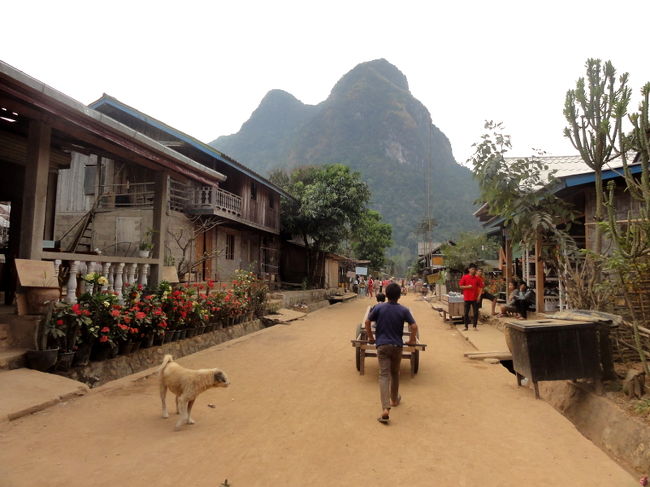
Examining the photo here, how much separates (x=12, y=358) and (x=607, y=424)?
635 centimetres

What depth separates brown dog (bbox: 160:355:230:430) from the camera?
13.0ft

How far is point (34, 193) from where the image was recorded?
5117 mm

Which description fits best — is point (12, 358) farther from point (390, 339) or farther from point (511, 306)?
point (511, 306)

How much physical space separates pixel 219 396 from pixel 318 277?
75.0ft

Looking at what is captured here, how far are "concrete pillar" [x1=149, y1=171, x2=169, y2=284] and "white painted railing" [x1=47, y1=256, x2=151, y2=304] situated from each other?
160 mm

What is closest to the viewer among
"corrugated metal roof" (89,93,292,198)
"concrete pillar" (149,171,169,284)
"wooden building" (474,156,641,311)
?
"concrete pillar" (149,171,169,284)

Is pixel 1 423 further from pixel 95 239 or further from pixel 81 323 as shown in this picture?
pixel 95 239

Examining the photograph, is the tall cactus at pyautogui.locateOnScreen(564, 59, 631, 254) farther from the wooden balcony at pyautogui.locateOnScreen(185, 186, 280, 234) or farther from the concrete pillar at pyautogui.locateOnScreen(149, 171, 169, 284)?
the wooden balcony at pyautogui.locateOnScreen(185, 186, 280, 234)

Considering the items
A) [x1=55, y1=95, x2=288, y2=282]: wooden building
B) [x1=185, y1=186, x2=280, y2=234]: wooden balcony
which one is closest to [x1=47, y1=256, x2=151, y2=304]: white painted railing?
[x1=55, y1=95, x2=288, y2=282]: wooden building

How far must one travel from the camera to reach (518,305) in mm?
10898

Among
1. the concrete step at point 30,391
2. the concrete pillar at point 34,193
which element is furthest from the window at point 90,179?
the concrete step at point 30,391

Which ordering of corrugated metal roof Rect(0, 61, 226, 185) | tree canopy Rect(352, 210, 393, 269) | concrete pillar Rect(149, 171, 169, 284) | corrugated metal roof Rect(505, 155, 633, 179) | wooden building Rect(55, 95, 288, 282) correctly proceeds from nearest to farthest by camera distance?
corrugated metal roof Rect(0, 61, 226, 185) → concrete pillar Rect(149, 171, 169, 284) → corrugated metal roof Rect(505, 155, 633, 179) → wooden building Rect(55, 95, 288, 282) → tree canopy Rect(352, 210, 393, 269)

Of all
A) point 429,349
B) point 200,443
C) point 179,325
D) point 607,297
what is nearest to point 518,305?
point 429,349

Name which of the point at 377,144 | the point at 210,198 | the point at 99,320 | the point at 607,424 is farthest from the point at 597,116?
the point at 377,144
